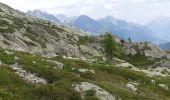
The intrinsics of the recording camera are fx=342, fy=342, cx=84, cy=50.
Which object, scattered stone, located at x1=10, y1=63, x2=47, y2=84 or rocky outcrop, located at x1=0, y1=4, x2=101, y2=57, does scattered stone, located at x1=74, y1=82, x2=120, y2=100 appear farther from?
rocky outcrop, located at x1=0, y1=4, x2=101, y2=57

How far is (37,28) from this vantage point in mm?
165750

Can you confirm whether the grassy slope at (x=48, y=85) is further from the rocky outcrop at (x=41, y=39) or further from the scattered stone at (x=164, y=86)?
the rocky outcrop at (x=41, y=39)

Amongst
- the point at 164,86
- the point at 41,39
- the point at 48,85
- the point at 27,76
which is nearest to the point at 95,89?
the point at 48,85

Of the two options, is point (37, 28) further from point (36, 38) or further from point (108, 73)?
point (108, 73)

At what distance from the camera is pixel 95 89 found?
117 ft

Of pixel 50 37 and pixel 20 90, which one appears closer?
pixel 20 90

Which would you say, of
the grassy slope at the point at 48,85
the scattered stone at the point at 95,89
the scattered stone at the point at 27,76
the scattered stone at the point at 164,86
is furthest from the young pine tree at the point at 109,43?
the scattered stone at the point at 95,89

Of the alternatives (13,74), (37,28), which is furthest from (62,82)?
(37,28)

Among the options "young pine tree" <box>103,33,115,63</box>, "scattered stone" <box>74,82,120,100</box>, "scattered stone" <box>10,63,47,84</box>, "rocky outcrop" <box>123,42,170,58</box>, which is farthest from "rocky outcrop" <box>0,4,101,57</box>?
"scattered stone" <box>74,82,120,100</box>

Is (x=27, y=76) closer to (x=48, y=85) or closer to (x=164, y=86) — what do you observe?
(x=48, y=85)

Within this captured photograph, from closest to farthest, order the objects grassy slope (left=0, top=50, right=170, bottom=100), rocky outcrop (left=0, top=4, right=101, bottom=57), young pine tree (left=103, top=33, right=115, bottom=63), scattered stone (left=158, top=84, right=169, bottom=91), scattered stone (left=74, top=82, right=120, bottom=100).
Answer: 1. grassy slope (left=0, top=50, right=170, bottom=100)
2. scattered stone (left=74, top=82, right=120, bottom=100)
3. scattered stone (left=158, top=84, right=169, bottom=91)
4. young pine tree (left=103, top=33, right=115, bottom=63)
5. rocky outcrop (left=0, top=4, right=101, bottom=57)

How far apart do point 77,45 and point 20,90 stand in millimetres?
136157

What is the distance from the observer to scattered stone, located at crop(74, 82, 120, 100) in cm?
3462

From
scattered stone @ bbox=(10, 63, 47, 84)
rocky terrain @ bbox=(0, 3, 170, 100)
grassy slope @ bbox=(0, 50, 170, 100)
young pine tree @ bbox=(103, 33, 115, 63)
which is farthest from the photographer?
young pine tree @ bbox=(103, 33, 115, 63)
